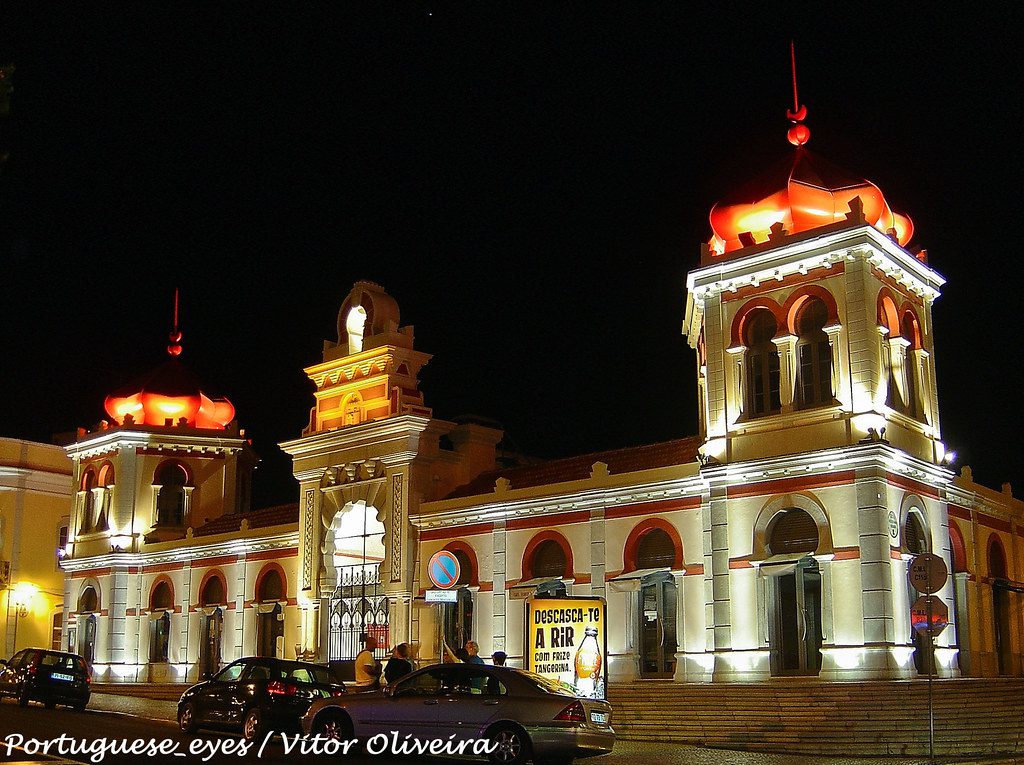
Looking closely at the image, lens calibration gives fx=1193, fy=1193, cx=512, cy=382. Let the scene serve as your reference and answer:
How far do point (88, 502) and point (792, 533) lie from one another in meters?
29.6

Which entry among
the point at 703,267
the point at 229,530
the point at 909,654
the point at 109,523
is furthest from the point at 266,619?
the point at 909,654

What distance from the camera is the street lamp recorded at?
49.1m

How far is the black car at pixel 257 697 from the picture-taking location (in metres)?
20.1

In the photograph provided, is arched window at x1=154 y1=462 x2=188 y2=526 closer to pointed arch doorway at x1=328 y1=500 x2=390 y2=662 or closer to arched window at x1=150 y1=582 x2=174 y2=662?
arched window at x1=150 y1=582 x2=174 y2=662

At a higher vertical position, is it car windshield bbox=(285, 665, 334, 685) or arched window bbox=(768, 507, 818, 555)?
arched window bbox=(768, 507, 818, 555)

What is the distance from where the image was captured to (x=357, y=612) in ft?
114

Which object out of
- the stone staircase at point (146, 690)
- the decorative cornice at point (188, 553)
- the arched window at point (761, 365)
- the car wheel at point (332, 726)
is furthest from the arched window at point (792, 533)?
the stone staircase at point (146, 690)

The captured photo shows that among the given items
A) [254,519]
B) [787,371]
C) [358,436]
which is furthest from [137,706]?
[787,371]

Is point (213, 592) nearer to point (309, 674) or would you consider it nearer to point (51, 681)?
point (51, 681)

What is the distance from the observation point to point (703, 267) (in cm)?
2728

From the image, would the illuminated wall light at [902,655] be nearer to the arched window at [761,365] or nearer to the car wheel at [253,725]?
the arched window at [761,365]

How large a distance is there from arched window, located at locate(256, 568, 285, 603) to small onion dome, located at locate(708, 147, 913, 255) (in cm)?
1834

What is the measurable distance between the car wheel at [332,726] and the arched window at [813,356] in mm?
12419

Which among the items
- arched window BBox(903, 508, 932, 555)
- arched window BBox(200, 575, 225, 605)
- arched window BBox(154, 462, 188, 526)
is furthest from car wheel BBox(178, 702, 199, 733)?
arched window BBox(154, 462, 188, 526)
